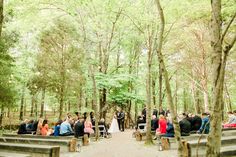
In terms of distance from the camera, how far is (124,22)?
25438 millimetres

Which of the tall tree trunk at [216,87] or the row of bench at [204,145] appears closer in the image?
the tall tree trunk at [216,87]

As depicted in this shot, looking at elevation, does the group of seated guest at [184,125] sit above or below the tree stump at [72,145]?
above

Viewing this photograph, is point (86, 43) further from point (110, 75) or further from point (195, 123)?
point (195, 123)

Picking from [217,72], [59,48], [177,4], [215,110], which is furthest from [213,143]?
[59,48]

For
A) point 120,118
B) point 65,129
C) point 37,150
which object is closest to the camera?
point 37,150

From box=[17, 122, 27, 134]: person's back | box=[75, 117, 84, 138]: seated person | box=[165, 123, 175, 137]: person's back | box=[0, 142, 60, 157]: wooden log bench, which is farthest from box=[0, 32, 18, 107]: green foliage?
box=[165, 123, 175, 137]: person's back

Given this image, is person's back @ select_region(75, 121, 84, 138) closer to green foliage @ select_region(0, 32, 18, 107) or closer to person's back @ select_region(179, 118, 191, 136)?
green foliage @ select_region(0, 32, 18, 107)

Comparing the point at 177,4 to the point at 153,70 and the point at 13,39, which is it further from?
the point at 153,70

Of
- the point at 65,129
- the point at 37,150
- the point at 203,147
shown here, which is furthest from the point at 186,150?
the point at 65,129

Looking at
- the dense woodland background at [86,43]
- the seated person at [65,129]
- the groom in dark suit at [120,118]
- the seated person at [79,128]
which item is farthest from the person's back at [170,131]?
the groom in dark suit at [120,118]

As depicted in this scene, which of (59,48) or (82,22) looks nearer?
(82,22)

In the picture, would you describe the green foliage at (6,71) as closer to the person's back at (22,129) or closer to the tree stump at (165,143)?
the person's back at (22,129)

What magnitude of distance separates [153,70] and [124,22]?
1239cm

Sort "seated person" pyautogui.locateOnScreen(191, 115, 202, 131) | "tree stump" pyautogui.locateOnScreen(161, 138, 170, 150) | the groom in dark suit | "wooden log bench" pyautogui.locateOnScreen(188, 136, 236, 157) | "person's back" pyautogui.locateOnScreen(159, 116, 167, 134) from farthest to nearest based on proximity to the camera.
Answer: the groom in dark suit → "seated person" pyautogui.locateOnScreen(191, 115, 202, 131) → "person's back" pyautogui.locateOnScreen(159, 116, 167, 134) → "tree stump" pyautogui.locateOnScreen(161, 138, 170, 150) → "wooden log bench" pyautogui.locateOnScreen(188, 136, 236, 157)
